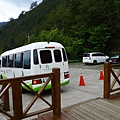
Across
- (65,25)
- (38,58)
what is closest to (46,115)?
(38,58)

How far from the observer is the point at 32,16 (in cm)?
7838

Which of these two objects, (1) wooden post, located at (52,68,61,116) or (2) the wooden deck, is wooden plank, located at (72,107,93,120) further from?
(1) wooden post, located at (52,68,61,116)

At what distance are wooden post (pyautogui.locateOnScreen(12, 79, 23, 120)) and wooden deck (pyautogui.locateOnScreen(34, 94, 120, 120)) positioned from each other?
614mm

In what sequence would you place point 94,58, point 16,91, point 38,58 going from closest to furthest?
point 16,91
point 38,58
point 94,58

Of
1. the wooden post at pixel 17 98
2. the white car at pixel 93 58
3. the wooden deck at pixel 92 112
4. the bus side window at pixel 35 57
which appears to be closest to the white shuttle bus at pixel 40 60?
the bus side window at pixel 35 57

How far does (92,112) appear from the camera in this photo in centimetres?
408

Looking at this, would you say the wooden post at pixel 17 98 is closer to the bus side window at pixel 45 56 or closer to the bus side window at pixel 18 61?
the bus side window at pixel 45 56

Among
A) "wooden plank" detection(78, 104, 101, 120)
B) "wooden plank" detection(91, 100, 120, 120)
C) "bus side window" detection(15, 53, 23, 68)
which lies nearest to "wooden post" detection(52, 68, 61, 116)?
"wooden plank" detection(78, 104, 101, 120)

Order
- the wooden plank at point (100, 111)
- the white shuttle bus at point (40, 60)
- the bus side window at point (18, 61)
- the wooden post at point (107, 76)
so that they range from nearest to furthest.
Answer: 1. the wooden plank at point (100, 111)
2. the wooden post at point (107, 76)
3. the white shuttle bus at point (40, 60)
4. the bus side window at point (18, 61)

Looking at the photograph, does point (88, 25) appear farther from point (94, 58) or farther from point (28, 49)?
point (28, 49)

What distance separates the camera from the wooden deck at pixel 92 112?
150 inches

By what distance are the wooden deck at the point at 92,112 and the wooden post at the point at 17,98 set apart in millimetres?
614

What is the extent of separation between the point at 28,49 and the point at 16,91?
12.4 ft

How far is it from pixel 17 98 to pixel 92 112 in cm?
200
